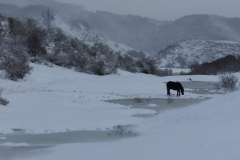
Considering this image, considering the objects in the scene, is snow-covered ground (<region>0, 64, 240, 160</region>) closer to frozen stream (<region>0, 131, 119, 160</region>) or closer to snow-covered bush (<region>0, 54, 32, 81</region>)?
frozen stream (<region>0, 131, 119, 160</region>)

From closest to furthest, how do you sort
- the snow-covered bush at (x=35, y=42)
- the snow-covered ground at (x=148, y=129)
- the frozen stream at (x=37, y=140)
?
1. the snow-covered ground at (x=148, y=129)
2. the frozen stream at (x=37, y=140)
3. the snow-covered bush at (x=35, y=42)

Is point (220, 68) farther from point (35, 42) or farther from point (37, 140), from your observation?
point (37, 140)

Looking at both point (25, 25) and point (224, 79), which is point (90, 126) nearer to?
point (224, 79)

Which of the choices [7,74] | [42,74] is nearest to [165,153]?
[7,74]

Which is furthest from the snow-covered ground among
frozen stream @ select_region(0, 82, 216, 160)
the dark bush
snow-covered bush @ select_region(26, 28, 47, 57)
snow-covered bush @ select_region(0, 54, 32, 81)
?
the dark bush

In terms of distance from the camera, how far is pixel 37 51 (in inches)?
1964

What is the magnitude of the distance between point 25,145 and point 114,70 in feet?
152

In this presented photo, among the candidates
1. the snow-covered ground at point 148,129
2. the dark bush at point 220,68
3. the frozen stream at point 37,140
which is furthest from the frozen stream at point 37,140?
the dark bush at point 220,68

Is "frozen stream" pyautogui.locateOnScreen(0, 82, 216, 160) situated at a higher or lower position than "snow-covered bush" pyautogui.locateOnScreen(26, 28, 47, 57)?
lower

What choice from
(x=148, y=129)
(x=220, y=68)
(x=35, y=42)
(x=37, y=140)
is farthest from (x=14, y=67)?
(x=220, y=68)

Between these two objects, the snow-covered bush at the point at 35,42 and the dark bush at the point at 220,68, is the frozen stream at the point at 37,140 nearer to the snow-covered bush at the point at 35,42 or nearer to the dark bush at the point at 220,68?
the snow-covered bush at the point at 35,42

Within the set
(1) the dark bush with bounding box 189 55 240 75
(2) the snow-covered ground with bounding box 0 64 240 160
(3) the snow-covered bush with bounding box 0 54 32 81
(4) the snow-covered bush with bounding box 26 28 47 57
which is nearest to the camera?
(2) the snow-covered ground with bounding box 0 64 240 160

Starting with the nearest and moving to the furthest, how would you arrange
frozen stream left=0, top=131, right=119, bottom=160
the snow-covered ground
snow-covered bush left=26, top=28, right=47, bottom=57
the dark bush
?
the snow-covered ground
frozen stream left=0, top=131, right=119, bottom=160
snow-covered bush left=26, top=28, right=47, bottom=57
the dark bush

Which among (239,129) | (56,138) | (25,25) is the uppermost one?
(25,25)
